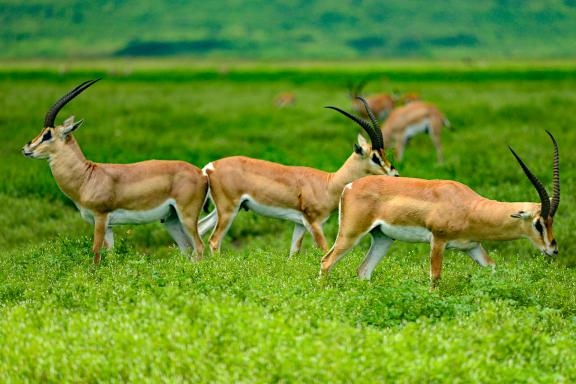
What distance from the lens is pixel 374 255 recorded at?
10.4 m

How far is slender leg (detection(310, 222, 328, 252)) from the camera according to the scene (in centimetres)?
1195

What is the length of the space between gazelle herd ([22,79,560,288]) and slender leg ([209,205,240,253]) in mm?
17

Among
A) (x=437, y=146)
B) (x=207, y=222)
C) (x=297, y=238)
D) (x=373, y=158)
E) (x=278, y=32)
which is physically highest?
(x=373, y=158)

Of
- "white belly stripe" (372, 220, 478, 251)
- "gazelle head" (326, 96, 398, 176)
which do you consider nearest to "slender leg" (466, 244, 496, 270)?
"white belly stripe" (372, 220, 478, 251)

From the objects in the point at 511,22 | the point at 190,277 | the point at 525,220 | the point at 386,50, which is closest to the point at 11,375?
the point at 190,277

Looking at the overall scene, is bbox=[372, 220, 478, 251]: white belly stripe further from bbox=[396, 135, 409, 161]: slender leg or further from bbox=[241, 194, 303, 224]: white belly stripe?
bbox=[396, 135, 409, 161]: slender leg

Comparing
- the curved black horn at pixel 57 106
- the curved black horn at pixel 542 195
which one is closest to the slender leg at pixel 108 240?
the curved black horn at pixel 57 106

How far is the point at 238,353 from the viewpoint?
697cm

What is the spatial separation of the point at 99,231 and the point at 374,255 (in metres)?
4.01

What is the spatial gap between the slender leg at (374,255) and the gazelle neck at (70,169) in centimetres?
435

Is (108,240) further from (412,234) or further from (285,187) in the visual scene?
(412,234)

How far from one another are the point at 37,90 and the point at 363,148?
32664 mm

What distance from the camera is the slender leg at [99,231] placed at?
1115 centimetres

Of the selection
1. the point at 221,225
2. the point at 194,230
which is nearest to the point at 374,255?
the point at 221,225
